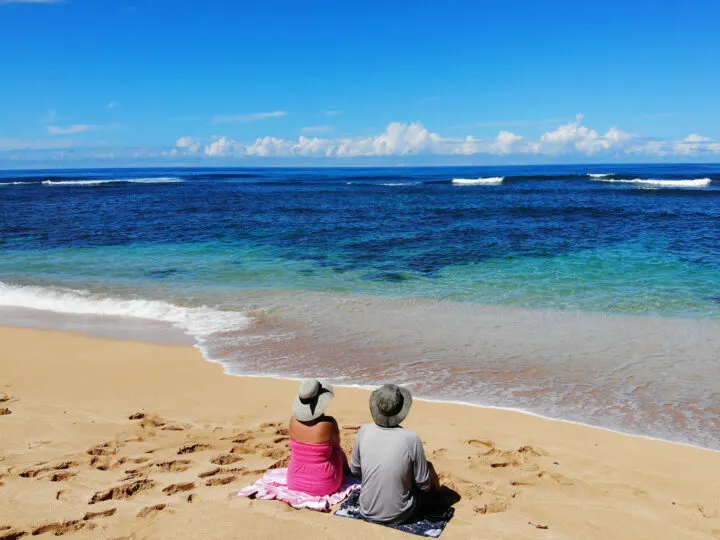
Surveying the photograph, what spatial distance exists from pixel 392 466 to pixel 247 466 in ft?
5.43

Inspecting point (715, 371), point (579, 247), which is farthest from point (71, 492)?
point (579, 247)

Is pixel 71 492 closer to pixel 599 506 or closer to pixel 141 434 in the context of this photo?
pixel 141 434

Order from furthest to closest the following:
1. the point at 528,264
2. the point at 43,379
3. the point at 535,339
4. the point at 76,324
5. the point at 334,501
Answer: the point at 528,264 → the point at 76,324 → the point at 535,339 → the point at 43,379 → the point at 334,501

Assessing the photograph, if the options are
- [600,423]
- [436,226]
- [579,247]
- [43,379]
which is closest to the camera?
[600,423]

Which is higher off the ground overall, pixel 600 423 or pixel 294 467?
pixel 294 467

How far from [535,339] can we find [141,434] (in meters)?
6.20

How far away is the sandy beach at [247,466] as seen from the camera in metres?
4.13

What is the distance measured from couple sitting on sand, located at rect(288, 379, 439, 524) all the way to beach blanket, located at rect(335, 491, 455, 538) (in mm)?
61

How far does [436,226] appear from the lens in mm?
23016

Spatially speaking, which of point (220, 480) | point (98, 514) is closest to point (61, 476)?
point (98, 514)

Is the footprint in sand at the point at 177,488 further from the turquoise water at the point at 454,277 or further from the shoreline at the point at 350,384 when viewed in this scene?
the turquoise water at the point at 454,277

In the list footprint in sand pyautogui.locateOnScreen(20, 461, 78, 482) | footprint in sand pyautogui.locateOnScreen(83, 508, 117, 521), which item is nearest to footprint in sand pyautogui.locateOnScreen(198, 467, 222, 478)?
footprint in sand pyautogui.locateOnScreen(83, 508, 117, 521)

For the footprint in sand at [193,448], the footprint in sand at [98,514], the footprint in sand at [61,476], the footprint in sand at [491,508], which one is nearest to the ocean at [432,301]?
the footprint in sand at [491,508]

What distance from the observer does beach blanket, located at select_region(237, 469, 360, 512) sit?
14.3 ft
